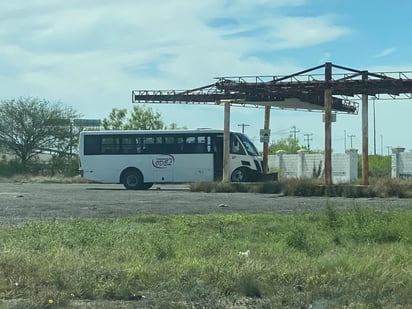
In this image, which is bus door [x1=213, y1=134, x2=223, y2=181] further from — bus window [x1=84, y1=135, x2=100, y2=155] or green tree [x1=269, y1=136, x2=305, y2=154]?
green tree [x1=269, y1=136, x2=305, y2=154]

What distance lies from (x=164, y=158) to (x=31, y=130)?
99.6 feet

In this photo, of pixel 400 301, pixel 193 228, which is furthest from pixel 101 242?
pixel 400 301

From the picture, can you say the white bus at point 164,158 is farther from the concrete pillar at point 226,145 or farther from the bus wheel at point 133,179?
the concrete pillar at point 226,145

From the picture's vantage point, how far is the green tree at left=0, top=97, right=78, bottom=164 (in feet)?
223

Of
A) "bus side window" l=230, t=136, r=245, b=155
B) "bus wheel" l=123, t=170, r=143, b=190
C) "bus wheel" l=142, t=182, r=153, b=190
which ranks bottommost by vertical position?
"bus wheel" l=142, t=182, r=153, b=190

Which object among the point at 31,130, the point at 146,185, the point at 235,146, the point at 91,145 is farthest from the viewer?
the point at 31,130

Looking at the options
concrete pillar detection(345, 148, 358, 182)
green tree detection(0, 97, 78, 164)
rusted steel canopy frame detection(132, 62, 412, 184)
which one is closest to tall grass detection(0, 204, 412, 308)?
rusted steel canopy frame detection(132, 62, 412, 184)

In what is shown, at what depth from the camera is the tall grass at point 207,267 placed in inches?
352

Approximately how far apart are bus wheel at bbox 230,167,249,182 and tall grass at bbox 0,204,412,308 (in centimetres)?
2461

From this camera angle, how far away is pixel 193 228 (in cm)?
1630

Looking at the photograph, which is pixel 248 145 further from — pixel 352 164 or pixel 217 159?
pixel 352 164

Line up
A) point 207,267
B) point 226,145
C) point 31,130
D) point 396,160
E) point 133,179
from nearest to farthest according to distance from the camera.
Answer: point 207,267 → point 226,145 → point 133,179 → point 396,160 → point 31,130

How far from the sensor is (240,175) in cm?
4034

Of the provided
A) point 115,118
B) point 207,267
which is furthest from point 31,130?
point 207,267
